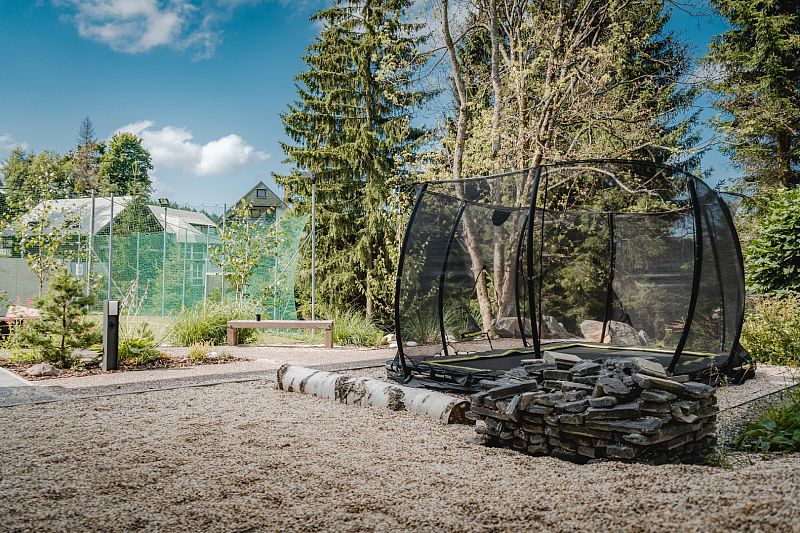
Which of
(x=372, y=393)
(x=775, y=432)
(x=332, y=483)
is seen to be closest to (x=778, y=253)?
(x=775, y=432)

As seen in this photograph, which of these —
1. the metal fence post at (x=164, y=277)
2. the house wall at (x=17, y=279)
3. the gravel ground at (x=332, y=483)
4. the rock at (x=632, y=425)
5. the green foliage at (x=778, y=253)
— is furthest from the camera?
the house wall at (x=17, y=279)

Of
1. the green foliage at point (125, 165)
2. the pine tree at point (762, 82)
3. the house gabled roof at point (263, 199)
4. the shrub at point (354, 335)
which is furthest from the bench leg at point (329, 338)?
the house gabled roof at point (263, 199)

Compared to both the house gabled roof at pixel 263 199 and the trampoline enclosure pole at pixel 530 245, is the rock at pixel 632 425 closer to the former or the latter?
the trampoline enclosure pole at pixel 530 245

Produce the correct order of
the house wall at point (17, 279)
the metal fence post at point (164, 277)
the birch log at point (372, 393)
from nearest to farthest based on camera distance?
1. the birch log at point (372, 393)
2. the metal fence post at point (164, 277)
3. the house wall at point (17, 279)

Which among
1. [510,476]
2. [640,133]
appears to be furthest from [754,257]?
[510,476]

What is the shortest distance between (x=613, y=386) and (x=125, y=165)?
39.1m

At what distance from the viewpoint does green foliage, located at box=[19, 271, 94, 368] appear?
6.35m

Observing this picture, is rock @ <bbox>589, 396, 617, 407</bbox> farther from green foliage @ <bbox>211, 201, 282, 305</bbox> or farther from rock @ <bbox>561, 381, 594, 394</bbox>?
green foliage @ <bbox>211, 201, 282, 305</bbox>

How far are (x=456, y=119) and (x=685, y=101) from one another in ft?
16.6

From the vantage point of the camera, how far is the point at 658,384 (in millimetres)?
3252

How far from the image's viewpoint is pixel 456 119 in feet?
37.7

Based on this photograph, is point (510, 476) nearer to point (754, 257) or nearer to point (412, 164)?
point (754, 257)

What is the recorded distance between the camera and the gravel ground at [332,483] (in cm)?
219

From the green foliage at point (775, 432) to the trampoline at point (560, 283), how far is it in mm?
1446
